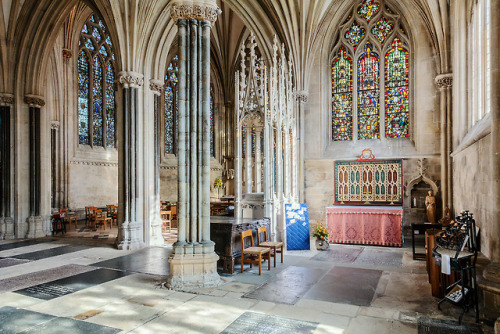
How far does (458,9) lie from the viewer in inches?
361

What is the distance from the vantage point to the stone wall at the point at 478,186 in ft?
17.8

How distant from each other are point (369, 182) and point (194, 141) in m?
7.42

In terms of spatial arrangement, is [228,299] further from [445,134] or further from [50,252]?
[445,134]

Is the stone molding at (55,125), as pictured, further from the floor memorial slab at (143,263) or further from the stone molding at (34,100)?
the floor memorial slab at (143,263)

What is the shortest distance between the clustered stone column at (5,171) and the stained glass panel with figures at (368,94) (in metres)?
11.5

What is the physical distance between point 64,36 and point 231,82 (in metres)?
8.52

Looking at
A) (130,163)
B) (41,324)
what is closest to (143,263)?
(130,163)

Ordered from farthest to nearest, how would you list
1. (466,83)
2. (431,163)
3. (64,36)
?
1. (64,36)
2. (431,163)
3. (466,83)

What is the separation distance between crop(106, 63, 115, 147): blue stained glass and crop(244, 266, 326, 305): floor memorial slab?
43.8 feet

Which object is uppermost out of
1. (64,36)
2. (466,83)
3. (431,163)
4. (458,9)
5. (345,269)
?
(64,36)

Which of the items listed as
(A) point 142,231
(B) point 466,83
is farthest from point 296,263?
(B) point 466,83

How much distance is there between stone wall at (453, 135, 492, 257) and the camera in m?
5.43

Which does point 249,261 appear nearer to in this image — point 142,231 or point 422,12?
point 142,231

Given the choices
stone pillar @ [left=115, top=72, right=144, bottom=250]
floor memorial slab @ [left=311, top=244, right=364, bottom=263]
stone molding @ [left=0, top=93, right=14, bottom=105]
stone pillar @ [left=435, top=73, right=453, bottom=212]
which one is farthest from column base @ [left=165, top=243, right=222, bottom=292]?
stone molding @ [left=0, top=93, right=14, bottom=105]
